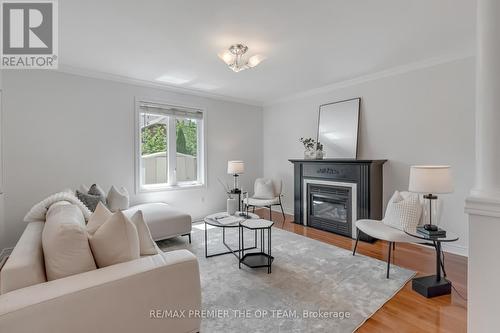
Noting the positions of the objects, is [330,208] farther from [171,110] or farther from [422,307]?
[171,110]

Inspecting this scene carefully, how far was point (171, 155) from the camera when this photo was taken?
471 cm

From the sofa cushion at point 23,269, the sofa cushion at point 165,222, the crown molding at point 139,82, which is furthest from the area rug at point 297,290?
the crown molding at point 139,82

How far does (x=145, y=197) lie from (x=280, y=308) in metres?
3.15

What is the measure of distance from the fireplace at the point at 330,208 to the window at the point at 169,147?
2246mm

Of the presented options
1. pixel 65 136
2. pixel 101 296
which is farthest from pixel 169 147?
pixel 101 296

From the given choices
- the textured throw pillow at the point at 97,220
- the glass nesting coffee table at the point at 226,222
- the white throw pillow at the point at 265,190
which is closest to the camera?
the textured throw pillow at the point at 97,220

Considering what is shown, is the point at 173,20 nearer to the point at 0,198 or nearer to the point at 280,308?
the point at 280,308

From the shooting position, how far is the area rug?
1.93 m

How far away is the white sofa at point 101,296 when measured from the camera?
1187 mm

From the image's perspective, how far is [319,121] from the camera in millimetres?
4781

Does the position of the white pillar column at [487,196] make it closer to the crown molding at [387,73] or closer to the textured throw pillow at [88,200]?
the crown molding at [387,73]

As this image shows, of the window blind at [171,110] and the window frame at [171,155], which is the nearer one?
the window frame at [171,155]

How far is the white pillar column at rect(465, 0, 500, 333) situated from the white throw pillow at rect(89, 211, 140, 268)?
1.97m

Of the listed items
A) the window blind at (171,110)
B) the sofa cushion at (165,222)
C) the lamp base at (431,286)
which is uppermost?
the window blind at (171,110)
